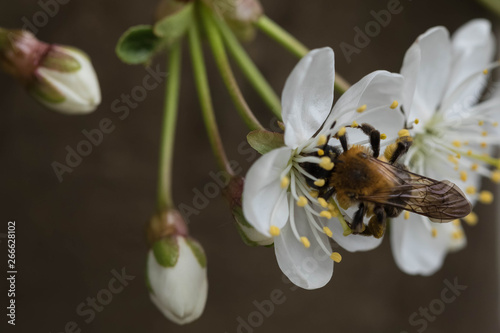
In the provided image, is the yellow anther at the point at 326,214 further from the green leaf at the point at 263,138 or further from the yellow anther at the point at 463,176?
the yellow anther at the point at 463,176

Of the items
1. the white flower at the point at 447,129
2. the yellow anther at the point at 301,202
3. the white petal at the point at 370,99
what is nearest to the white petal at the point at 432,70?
the white flower at the point at 447,129

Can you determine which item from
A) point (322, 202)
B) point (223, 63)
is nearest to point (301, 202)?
point (322, 202)

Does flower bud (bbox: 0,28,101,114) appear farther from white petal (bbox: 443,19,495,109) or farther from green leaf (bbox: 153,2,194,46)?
white petal (bbox: 443,19,495,109)

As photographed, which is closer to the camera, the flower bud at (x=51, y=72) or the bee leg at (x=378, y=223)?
the bee leg at (x=378, y=223)

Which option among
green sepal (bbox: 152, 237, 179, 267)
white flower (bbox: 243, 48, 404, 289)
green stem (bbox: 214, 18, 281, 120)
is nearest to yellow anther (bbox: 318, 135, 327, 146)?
white flower (bbox: 243, 48, 404, 289)

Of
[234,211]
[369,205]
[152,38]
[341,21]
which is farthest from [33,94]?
[341,21]

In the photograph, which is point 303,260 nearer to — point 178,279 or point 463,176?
point 178,279
